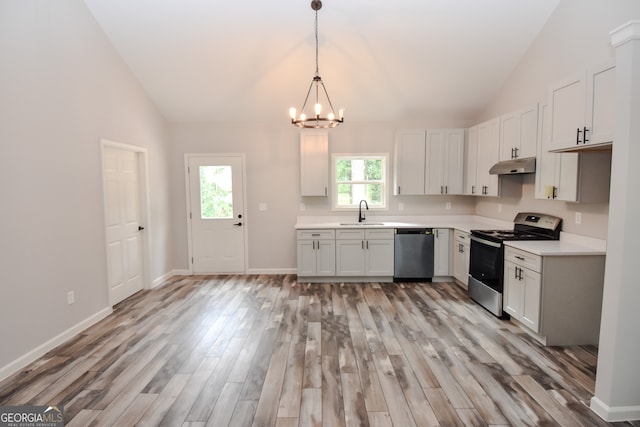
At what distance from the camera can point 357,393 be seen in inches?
94.0

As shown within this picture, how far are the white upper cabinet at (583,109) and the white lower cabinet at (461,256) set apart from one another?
1887 mm

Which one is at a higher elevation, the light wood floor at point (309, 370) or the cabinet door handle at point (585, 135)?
the cabinet door handle at point (585, 135)

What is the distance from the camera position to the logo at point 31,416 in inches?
83.3

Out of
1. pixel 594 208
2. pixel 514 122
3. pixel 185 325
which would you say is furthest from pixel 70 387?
pixel 514 122

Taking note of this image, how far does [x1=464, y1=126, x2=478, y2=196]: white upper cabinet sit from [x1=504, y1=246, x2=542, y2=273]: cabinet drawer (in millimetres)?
1639

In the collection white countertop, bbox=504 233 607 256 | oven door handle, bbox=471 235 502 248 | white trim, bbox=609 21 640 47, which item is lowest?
oven door handle, bbox=471 235 502 248

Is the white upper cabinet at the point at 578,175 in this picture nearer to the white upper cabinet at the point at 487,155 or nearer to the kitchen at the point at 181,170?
the kitchen at the point at 181,170

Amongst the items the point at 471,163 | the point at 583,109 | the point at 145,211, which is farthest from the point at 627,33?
the point at 145,211

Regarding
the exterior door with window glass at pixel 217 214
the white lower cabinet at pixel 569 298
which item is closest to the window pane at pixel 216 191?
the exterior door with window glass at pixel 217 214

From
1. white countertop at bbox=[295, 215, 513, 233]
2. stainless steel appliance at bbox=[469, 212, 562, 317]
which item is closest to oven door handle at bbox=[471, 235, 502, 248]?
stainless steel appliance at bbox=[469, 212, 562, 317]

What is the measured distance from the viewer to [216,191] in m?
5.66

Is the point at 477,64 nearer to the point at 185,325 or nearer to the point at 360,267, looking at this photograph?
the point at 360,267

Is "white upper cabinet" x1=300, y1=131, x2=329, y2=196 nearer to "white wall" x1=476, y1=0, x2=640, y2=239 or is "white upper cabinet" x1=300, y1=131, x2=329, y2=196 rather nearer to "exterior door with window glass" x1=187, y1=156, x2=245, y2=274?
"exterior door with window glass" x1=187, y1=156, x2=245, y2=274

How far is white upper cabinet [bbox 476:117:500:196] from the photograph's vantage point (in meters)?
4.46
